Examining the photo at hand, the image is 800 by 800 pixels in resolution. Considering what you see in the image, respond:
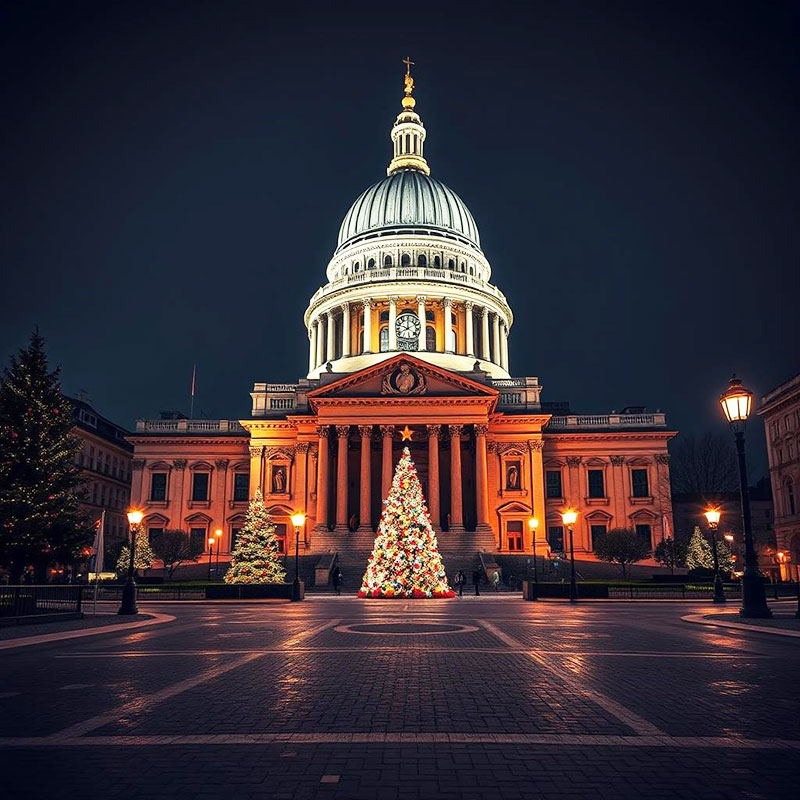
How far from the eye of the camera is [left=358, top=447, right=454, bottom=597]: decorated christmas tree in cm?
4066

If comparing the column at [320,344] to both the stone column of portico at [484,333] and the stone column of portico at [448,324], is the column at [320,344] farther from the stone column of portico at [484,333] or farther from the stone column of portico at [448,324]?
the stone column of portico at [484,333]

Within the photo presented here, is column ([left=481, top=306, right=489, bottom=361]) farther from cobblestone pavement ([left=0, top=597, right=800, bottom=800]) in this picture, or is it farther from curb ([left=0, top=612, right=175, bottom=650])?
cobblestone pavement ([left=0, top=597, right=800, bottom=800])

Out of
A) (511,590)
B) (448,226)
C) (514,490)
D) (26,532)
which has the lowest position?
(511,590)

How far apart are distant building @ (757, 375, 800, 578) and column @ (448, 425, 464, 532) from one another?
31129 mm

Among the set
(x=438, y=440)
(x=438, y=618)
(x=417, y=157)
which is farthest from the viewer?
(x=417, y=157)

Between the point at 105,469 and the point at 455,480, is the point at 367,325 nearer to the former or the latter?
the point at 455,480

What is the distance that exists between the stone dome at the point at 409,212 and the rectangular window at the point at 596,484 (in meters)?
39.3

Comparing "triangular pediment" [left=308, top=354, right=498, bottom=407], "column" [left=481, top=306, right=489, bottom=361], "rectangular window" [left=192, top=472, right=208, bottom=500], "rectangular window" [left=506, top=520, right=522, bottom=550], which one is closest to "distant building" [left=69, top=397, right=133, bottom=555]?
"rectangular window" [left=192, top=472, right=208, bottom=500]

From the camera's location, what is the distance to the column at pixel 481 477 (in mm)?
67125

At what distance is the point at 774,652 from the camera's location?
1592 cm

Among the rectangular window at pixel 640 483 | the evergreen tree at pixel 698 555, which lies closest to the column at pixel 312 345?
the rectangular window at pixel 640 483

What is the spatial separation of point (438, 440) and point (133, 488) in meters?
35.9

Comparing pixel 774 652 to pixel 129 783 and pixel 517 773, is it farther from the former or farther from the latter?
pixel 129 783

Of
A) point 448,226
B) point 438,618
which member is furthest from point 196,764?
point 448,226
